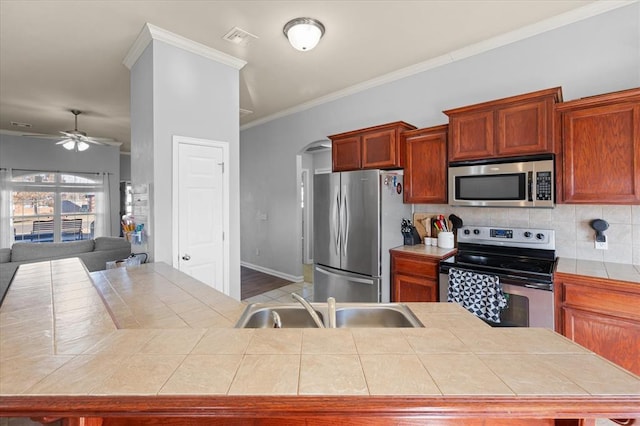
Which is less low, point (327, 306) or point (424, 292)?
point (327, 306)

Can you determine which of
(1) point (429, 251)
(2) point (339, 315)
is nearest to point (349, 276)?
(1) point (429, 251)

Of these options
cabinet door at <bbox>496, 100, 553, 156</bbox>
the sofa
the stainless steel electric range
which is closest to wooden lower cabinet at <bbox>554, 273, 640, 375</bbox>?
the stainless steel electric range

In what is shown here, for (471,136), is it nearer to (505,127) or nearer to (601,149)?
(505,127)

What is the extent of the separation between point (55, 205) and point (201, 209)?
19.5 ft

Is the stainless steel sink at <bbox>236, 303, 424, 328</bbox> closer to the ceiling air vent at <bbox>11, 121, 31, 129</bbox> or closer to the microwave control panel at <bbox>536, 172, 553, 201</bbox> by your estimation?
the microwave control panel at <bbox>536, 172, 553, 201</bbox>

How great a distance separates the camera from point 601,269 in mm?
2074

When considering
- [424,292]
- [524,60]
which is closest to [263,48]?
[524,60]

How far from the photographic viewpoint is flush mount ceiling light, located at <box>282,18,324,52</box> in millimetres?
2391

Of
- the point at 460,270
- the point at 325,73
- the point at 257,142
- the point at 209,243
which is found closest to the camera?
the point at 460,270

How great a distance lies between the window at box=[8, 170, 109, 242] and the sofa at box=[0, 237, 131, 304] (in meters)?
3.32

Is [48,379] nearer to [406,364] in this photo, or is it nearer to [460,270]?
[406,364]

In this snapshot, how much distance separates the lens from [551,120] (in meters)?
2.20

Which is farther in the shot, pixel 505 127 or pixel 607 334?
pixel 505 127

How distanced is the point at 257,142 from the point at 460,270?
4370mm
